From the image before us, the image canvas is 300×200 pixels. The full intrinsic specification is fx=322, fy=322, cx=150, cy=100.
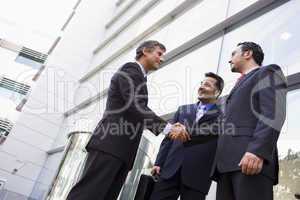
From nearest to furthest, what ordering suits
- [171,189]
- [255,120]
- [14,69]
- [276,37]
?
[255,120] → [171,189] → [276,37] → [14,69]

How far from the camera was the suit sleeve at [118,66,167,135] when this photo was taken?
2420 mm

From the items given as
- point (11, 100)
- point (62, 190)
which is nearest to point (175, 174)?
point (62, 190)

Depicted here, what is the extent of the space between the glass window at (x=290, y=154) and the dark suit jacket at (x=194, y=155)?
0.68 meters

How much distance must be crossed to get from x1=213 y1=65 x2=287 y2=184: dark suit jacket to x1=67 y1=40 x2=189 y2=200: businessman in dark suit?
589 mm

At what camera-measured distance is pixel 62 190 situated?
3.42 metres

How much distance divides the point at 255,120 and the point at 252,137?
13 centimetres

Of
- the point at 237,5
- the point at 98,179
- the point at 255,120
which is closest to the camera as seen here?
the point at 255,120

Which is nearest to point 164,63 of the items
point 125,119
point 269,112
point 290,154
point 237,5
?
point 237,5

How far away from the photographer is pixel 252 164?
5.55ft

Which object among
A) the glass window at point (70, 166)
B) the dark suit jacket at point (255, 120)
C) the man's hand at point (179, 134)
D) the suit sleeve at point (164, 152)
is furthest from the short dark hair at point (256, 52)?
the glass window at point (70, 166)

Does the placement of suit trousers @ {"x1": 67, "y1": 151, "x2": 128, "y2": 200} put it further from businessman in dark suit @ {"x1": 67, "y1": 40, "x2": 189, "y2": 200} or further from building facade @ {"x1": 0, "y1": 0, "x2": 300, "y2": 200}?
building facade @ {"x1": 0, "y1": 0, "x2": 300, "y2": 200}

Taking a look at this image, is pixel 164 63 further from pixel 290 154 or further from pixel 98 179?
pixel 98 179

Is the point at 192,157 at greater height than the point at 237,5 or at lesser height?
lesser

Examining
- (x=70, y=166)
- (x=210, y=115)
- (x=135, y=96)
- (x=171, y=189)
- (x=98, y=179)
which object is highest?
(x=210, y=115)
